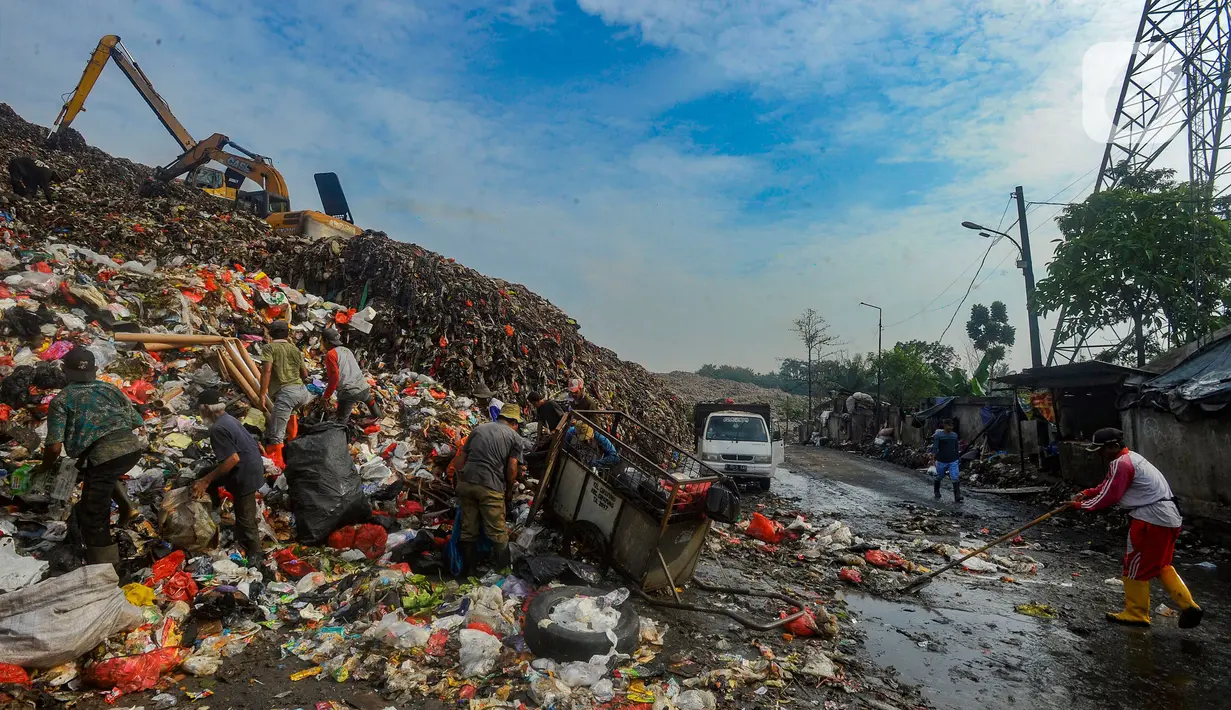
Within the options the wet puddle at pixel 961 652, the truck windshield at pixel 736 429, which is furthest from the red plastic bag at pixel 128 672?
the truck windshield at pixel 736 429

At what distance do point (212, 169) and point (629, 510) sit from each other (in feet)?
57.0

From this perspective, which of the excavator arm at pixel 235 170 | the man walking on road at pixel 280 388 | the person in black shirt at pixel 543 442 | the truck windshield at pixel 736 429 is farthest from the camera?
the excavator arm at pixel 235 170

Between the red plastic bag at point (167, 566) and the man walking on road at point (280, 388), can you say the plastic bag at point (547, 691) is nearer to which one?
the red plastic bag at point (167, 566)

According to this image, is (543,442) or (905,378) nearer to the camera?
(543,442)

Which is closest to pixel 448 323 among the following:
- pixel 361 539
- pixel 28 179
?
pixel 361 539

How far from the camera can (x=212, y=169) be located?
54.7 ft

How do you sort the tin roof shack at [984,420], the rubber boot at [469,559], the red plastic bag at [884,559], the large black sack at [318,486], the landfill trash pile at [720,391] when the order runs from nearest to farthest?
1. the rubber boot at [469,559]
2. the large black sack at [318,486]
3. the red plastic bag at [884,559]
4. the tin roof shack at [984,420]
5. the landfill trash pile at [720,391]

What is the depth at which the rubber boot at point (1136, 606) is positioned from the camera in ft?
16.2

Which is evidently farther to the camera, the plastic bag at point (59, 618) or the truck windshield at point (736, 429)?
the truck windshield at point (736, 429)

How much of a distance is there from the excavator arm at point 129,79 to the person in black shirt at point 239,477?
17.0 meters

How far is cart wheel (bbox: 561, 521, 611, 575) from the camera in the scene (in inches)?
211

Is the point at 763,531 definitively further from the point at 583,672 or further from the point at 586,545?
the point at 583,672

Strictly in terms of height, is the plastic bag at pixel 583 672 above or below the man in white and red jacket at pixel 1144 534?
below

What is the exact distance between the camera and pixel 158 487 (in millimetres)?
5422
